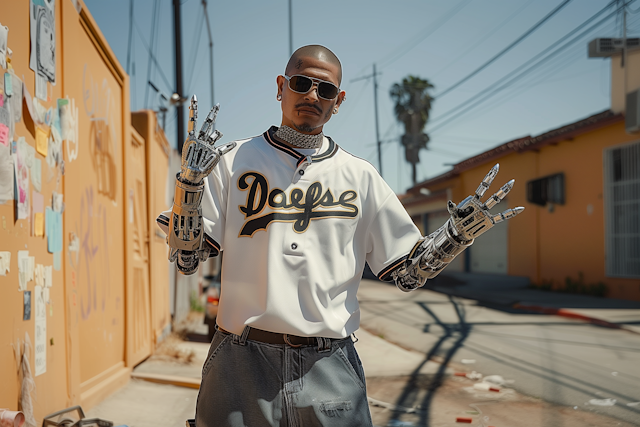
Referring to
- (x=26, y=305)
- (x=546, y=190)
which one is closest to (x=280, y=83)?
(x=26, y=305)

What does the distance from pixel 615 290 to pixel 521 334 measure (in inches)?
238

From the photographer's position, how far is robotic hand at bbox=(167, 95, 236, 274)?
168 centimetres

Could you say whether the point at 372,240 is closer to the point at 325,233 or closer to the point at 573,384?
the point at 325,233

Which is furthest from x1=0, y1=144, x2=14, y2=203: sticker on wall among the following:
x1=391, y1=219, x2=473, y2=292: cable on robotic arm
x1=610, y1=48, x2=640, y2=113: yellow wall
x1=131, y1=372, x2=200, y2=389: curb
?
x1=610, y1=48, x2=640, y2=113: yellow wall

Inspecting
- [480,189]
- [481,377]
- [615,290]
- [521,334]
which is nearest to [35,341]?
[480,189]

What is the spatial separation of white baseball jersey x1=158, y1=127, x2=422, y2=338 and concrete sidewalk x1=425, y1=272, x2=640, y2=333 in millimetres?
8283

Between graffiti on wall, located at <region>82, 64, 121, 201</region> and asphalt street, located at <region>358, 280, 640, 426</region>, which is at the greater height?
graffiti on wall, located at <region>82, 64, 121, 201</region>

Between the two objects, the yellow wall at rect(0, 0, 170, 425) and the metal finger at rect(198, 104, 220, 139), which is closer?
the metal finger at rect(198, 104, 220, 139)

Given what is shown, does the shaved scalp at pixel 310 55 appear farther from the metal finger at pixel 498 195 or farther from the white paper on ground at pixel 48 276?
the white paper on ground at pixel 48 276

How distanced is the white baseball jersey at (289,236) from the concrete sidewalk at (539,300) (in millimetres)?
8283

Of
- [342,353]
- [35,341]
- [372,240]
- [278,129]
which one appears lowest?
[35,341]

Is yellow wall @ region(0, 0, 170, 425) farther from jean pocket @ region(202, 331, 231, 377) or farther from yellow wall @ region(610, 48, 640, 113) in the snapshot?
yellow wall @ region(610, 48, 640, 113)

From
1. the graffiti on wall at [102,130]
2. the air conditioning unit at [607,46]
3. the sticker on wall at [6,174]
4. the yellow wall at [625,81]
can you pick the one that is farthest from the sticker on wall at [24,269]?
the air conditioning unit at [607,46]

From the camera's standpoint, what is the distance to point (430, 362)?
678 cm
